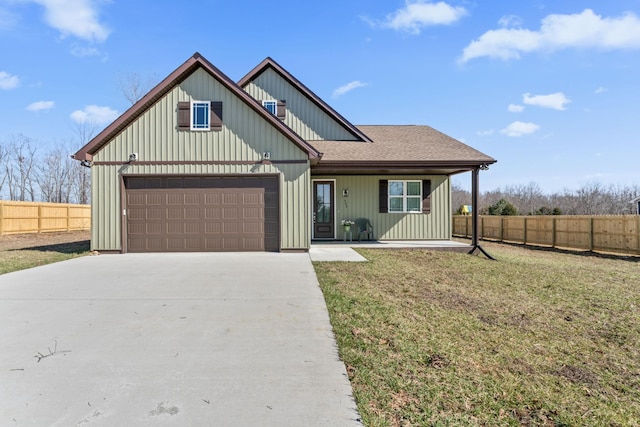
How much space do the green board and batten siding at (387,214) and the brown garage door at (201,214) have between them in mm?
3938

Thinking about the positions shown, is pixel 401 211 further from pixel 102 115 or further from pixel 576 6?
pixel 102 115

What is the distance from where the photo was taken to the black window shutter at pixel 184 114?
34.4ft

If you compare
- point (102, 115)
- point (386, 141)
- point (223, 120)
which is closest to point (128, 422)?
point (223, 120)

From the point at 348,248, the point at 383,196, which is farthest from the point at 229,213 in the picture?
the point at 383,196

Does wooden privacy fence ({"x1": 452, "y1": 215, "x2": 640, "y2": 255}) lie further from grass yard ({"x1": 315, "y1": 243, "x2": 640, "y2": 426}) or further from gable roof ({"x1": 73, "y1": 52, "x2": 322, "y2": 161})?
gable roof ({"x1": 73, "y1": 52, "x2": 322, "y2": 161})

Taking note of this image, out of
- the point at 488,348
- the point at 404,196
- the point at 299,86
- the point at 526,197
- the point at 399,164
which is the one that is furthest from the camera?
the point at 526,197

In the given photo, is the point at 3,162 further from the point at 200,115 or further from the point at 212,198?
the point at 212,198

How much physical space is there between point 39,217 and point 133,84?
559 inches

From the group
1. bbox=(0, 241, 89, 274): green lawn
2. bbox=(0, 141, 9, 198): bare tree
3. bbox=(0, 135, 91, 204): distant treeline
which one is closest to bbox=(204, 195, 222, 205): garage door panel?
bbox=(0, 241, 89, 274): green lawn

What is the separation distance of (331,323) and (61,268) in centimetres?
730

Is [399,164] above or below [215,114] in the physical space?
below

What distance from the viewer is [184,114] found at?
1051cm

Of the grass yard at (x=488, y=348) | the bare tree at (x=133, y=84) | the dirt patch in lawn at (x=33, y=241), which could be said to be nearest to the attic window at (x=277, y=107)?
the grass yard at (x=488, y=348)

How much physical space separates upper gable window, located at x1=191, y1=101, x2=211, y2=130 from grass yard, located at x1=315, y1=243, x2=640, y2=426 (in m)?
6.29
